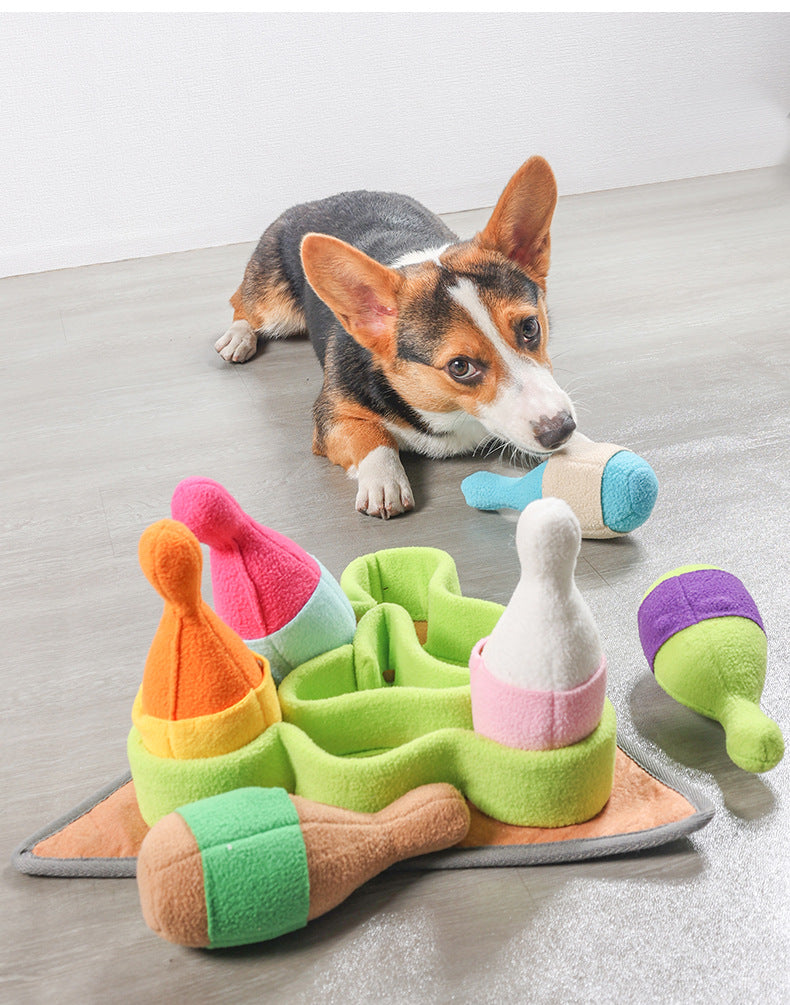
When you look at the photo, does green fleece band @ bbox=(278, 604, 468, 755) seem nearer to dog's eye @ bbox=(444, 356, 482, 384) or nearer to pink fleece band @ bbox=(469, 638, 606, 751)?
pink fleece band @ bbox=(469, 638, 606, 751)

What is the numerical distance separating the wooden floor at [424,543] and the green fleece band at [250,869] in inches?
2.3

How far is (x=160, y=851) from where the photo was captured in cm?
88

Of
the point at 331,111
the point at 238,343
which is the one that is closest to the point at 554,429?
the point at 238,343

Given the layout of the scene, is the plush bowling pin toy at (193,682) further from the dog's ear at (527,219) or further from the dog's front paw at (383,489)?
the dog's ear at (527,219)

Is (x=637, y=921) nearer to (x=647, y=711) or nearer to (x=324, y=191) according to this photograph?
→ (x=647, y=711)

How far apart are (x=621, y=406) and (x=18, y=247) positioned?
8.29ft

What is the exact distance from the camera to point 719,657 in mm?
1090

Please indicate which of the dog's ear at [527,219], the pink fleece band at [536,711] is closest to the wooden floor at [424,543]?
the pink fleece band at [536,711]

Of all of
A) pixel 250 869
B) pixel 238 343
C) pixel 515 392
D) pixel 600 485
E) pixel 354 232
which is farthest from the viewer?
pixel 238 343

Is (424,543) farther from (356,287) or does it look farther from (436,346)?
(356,287)

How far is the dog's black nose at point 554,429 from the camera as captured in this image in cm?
155

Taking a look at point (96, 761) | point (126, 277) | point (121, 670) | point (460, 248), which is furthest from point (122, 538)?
point (126, 277)

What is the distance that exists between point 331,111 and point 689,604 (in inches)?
119

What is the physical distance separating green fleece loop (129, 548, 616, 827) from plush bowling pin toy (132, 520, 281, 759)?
20 millimetres
